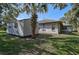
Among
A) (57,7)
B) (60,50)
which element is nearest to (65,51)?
(60,50)

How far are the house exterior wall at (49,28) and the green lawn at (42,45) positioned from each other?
4 cm

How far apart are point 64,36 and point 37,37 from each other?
29cm

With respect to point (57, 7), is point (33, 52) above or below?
below

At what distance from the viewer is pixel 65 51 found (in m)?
2.96

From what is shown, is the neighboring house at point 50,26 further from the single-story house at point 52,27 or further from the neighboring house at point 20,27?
the neighboring house at point 20,27

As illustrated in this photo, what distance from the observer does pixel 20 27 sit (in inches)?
118

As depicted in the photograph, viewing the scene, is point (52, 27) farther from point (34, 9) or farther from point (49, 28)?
point (34, 9)

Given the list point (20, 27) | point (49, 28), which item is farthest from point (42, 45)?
point (20, 27)

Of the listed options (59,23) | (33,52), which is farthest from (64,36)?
(33,52)

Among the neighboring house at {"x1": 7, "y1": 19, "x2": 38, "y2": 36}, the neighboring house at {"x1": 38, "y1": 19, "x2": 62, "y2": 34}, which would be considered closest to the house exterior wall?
the neighboring house at {"x1": 38, "y1": 19, "x2": 62, "y2": 34}

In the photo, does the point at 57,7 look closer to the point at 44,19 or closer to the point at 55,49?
the point at 44,19

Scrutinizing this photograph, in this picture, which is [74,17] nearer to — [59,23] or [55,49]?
[59,23]

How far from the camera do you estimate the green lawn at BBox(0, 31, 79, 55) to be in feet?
9.71
